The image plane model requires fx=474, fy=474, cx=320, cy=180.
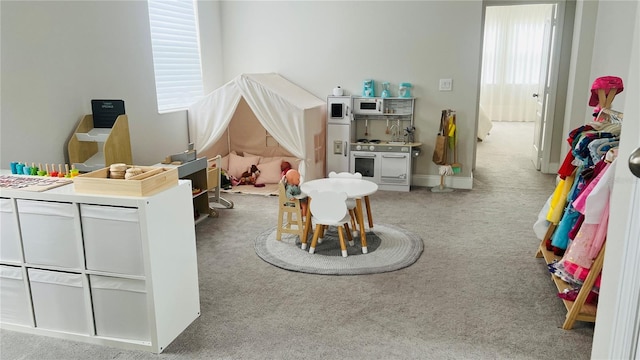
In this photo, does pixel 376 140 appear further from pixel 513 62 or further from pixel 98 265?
pixel 513 62

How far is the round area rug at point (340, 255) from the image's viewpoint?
3.16 m

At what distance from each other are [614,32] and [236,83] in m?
3.55

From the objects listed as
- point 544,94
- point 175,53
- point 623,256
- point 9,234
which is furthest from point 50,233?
point 544,94

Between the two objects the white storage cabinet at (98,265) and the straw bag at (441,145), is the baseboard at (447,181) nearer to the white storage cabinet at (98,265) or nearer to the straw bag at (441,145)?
the straw bag at (441,145)

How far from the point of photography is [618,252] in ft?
3.35

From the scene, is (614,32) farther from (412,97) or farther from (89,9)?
(89,9)

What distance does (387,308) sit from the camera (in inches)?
104

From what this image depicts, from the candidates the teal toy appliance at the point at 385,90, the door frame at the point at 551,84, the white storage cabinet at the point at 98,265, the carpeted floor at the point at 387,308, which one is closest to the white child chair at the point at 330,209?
the carpeted floor at the point at 387,308

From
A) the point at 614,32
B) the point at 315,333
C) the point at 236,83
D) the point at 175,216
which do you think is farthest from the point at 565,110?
the point at 175,216

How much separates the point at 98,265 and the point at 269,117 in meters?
2.98

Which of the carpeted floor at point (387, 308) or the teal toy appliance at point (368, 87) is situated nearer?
the carpeted floor at point (387, 308)

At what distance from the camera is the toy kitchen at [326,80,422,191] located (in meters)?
5.23

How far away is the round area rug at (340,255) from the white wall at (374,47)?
1.98m

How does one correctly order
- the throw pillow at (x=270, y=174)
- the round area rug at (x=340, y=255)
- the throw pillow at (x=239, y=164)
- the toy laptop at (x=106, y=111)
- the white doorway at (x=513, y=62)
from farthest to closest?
the white doorway at (x=513, y=62) < the throw pillow at (x=239, y=164) < the throw pillow at (x=270, y=174) < the toy laptop at (x=106, y=111) < the round area rug at (x=340, y=255)
